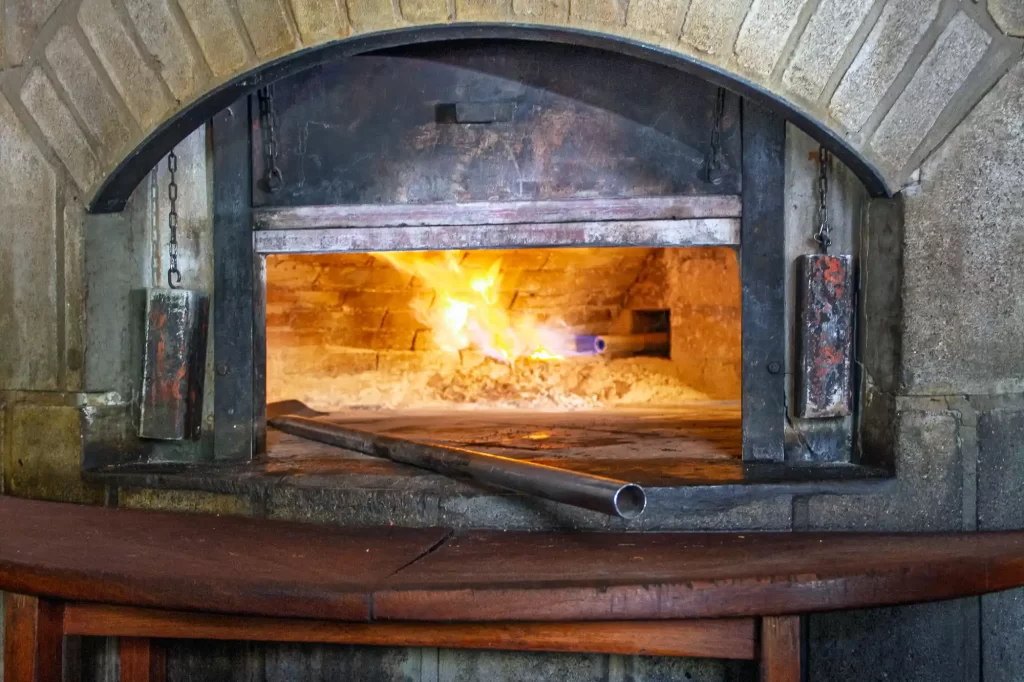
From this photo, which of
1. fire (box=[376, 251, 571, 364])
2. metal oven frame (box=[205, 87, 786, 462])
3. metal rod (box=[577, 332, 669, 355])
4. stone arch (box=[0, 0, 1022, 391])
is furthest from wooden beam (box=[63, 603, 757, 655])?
metal rod (box=[577, 332, 669, 355])

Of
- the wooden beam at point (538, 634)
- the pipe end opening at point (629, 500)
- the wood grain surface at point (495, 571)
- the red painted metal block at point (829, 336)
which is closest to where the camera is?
the wood grain surface at point (495, 571)

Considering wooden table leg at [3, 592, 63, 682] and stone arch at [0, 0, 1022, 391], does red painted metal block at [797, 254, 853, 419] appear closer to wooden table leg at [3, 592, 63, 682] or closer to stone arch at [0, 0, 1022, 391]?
stone arch at [0, 0, 1022, 391]

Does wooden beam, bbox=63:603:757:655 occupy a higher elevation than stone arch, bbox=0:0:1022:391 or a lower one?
lower

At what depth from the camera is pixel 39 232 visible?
124 inches

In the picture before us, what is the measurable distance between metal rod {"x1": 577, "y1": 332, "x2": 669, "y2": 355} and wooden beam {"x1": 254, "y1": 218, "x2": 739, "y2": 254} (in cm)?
250

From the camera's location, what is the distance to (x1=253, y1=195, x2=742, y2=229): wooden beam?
10.3 feet

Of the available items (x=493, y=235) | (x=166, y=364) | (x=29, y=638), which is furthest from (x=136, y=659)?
(x=493, y=235)

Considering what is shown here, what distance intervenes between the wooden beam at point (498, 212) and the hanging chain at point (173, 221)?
298 mm

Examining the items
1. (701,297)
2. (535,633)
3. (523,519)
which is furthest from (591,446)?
(701,297)

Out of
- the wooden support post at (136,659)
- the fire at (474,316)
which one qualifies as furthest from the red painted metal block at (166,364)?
the fire at (474,316)

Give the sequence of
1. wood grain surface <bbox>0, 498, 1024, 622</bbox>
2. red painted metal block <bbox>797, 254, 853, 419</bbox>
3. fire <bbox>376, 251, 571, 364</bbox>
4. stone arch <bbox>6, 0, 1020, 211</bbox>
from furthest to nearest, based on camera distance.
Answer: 1. fire <bbox>376, 251, 571, 364</bbox>
2. red painted metal block <bbox>797, 254, 853, 419</bbox>
3. stone arch <bbox>6, 0, 1020, 211</bbox>
4. wood grain surface <bbox>0, 498, 1024, 622</bbox>

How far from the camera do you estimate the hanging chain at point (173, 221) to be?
3332mm

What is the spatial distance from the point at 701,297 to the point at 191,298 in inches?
127

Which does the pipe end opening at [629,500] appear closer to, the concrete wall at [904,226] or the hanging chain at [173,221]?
the concrete wall at [904,226]
